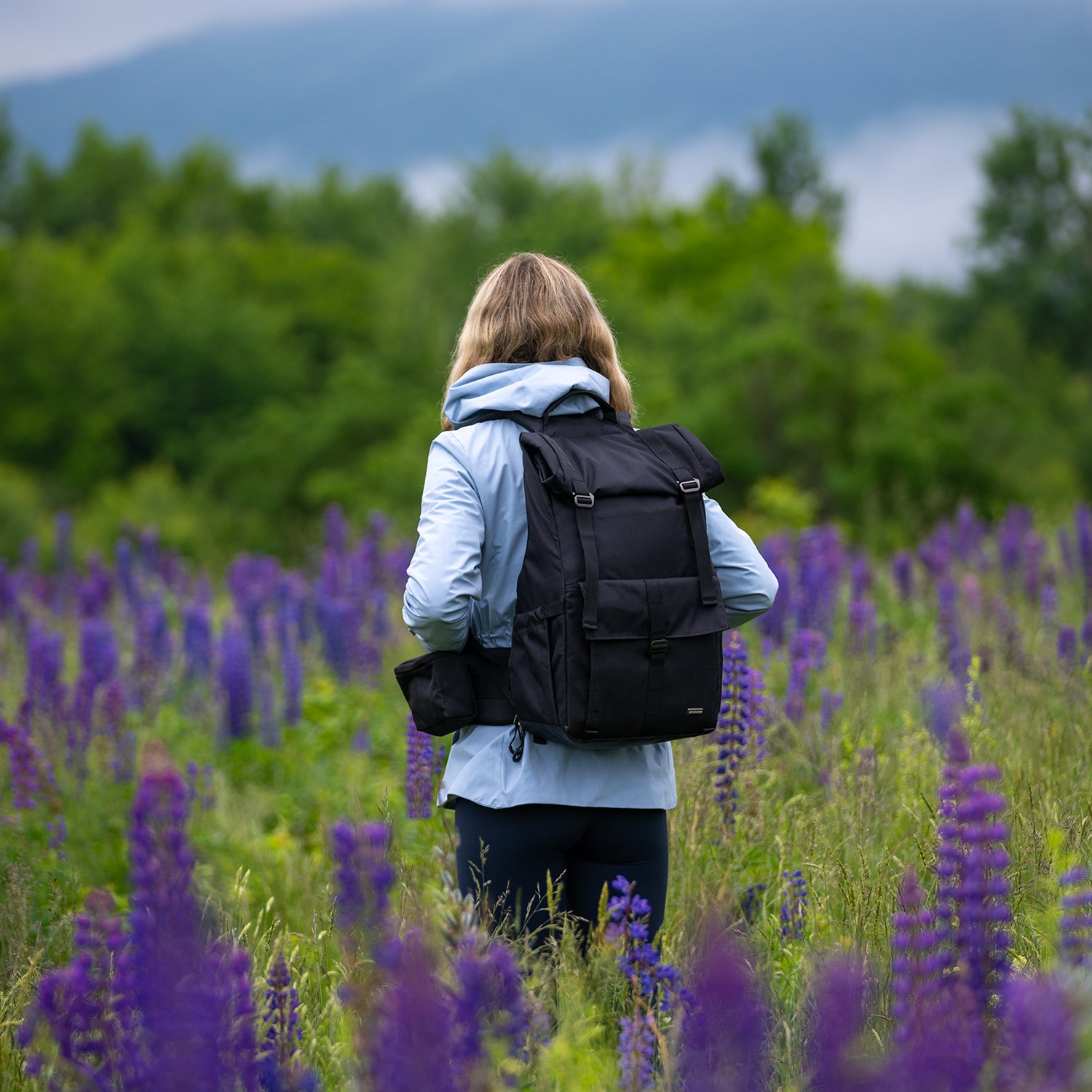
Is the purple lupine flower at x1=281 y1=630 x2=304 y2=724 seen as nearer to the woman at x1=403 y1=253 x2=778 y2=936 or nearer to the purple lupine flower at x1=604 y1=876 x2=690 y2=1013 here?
the woman at x1=403 y1=253 x2=778 y2=936

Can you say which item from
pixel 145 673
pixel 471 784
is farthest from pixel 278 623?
pixel 471 784

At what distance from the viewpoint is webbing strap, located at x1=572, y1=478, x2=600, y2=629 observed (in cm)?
261

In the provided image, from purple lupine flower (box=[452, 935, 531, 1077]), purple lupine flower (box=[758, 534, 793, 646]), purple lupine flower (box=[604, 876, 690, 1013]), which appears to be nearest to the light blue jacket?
purple lupine flower (box=[604, 876, 690, 1013])

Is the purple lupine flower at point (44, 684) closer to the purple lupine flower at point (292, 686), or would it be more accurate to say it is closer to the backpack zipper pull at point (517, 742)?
the purple lupine flower at point (292, 686)

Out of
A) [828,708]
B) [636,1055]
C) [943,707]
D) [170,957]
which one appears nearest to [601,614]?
[636,1055]

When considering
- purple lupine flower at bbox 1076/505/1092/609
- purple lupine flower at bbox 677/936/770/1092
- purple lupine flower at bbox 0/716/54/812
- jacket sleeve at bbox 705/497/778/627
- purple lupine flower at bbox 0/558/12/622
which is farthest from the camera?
purple lupine flower at bbox 0/558/12/622

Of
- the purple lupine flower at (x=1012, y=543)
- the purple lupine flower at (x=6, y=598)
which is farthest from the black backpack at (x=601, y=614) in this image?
the purple lupine flower at (x=6, y=598)

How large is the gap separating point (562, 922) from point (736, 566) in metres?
0.97

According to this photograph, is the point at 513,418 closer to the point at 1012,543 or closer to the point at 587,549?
the point at 587,549

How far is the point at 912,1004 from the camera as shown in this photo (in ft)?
6.40

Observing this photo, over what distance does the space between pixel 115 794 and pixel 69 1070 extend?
11.3 feet

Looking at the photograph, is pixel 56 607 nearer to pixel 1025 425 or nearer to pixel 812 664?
pixel 812 664

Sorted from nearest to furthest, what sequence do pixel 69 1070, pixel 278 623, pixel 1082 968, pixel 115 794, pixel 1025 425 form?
pixel 69 1070
pixel 1082 968
pixel 115 794
pixel 278 623
pixel 1025 425

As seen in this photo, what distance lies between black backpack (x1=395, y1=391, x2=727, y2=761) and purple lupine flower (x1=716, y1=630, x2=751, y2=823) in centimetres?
97
